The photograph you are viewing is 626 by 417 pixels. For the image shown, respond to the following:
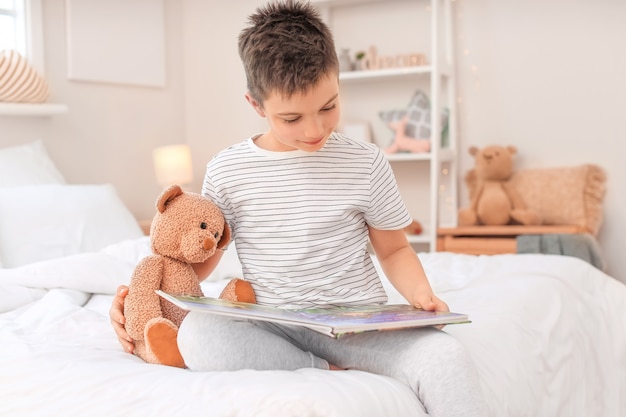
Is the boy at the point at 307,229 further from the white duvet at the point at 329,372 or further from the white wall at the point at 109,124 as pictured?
the white wall at the point at 109,124

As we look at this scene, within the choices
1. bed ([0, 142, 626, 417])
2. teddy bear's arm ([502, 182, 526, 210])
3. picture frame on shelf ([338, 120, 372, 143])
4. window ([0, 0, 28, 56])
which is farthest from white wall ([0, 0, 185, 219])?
teddy bear's arm ([502, 182, 526, 210])

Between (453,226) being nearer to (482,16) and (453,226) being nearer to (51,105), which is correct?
(482,16)

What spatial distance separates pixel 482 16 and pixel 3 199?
90.4 inches

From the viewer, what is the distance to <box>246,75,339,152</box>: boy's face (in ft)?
4.21

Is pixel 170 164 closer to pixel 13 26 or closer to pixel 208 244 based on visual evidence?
pixel 13 26

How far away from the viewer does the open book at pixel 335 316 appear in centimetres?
110

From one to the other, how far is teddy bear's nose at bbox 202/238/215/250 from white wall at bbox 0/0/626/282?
2191 millimetres

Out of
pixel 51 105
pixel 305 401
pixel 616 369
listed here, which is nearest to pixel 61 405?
pixel 305 401

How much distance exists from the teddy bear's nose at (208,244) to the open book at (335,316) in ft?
0.53

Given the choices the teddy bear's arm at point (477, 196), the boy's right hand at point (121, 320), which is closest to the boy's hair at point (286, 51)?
the boy's right hand at point (121, 320)

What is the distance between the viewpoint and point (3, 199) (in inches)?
108

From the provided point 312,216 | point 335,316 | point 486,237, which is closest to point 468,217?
point 486,237

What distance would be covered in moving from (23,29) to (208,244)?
97.2 inches

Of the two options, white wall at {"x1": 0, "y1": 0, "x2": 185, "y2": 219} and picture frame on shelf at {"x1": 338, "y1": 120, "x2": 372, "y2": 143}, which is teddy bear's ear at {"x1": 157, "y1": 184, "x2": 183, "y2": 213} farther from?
picture frame on shelf at {"x1": 338, "y1": 120, "x2": 372, "y2": 143}
